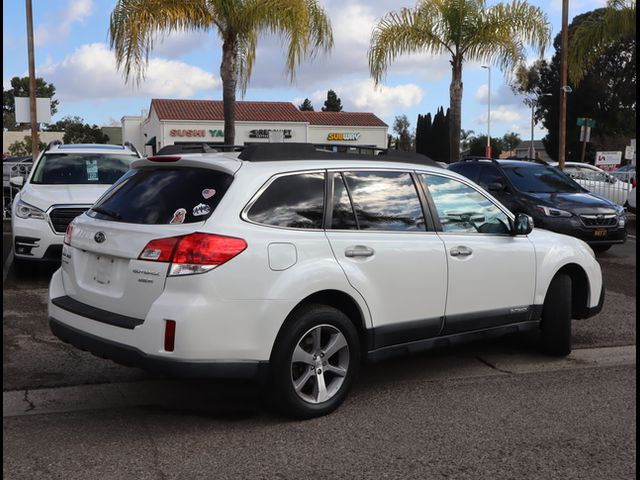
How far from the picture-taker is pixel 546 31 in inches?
735

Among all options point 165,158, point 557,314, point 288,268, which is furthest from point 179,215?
point 557,314

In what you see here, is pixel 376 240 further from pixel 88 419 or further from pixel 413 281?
pixel 88 419

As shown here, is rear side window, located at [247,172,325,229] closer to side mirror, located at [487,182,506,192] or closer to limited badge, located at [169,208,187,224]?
limited badge, located at [169,208,187,224]


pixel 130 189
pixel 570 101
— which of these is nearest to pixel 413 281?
pixel 130 189

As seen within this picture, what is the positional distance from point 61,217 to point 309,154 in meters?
4.90

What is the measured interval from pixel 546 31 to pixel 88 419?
17424 millimetres

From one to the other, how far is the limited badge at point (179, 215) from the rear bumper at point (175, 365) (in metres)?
0.78

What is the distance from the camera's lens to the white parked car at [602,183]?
19.3 m

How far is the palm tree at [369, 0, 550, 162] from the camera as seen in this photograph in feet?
61.3

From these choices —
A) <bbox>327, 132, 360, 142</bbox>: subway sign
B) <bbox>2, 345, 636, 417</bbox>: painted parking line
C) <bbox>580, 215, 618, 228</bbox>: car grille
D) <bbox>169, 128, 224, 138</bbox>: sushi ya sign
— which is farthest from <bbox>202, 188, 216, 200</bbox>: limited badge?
<bbox>327, 132, 360, 142</bbox>: subway sign

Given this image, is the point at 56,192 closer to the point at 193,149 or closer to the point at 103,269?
the point at 193,149

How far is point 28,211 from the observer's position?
8633mm

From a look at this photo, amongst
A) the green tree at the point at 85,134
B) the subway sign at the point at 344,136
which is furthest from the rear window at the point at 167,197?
the green tree at the point at 85,134

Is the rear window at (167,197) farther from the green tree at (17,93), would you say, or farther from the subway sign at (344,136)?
the green tree at (17,93)
